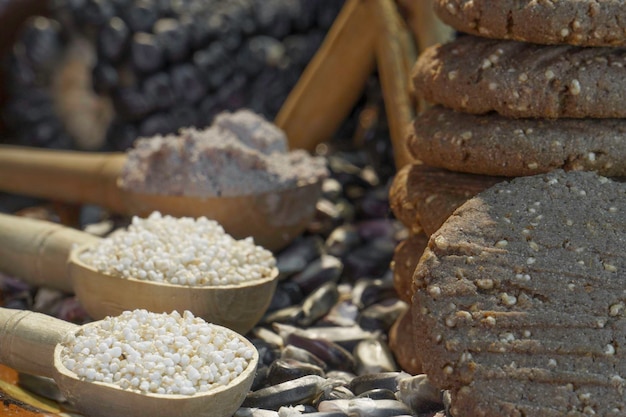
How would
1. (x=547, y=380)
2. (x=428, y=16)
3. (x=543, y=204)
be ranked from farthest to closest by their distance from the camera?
(x=428, y=16), (x=543, y=204), (x=547, y=380)

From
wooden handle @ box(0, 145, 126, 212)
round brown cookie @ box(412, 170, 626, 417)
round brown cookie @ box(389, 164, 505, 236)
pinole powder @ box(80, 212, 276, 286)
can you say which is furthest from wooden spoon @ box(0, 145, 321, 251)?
round brown cookie @ box(412, 170, 626, 417)

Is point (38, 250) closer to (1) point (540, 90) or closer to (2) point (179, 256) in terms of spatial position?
(2) point (179, 256)

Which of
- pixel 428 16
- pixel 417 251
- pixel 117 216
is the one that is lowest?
pixel 117 216

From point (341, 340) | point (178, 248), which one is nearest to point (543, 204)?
point (341, 340)

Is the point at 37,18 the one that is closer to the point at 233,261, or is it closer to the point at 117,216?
the point at 117,216

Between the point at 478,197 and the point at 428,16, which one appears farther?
the point at 428,16

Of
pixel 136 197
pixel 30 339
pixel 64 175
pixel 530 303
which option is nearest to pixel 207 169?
pixel 136 197
